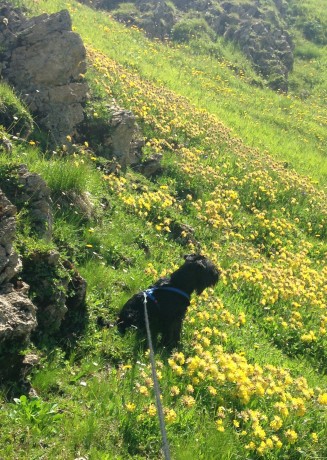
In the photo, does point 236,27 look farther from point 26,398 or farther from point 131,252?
point 26,398

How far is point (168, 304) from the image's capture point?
550 centimetres

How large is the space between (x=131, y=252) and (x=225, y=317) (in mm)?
1830

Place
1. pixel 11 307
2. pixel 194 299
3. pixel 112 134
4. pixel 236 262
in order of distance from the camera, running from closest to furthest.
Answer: pixel 11 307 < pixel 194 299 < pixel 236 262 < pixel 112 134

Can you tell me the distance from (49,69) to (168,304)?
610 centimetres

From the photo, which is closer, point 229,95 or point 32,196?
point 32,196

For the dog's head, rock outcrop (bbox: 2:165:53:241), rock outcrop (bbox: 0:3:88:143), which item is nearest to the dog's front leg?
the dog's head

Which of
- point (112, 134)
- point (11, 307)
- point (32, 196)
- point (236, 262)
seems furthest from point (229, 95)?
point (11, 307)

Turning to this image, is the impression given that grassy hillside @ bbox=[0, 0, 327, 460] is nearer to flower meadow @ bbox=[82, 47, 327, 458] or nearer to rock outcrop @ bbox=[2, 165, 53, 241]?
flower meadow @ bbox=[82, 47, 327, 458]

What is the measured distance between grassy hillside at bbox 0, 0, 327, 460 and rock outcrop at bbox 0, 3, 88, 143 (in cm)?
72

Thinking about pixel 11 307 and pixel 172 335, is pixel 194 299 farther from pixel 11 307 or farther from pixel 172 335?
pixel 11 307

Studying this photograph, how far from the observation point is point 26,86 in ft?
30.4

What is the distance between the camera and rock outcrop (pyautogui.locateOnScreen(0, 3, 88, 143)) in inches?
359

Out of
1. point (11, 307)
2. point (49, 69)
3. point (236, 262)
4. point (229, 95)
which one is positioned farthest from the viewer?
point (229, 95)

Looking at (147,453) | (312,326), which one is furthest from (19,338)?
(312,326)
